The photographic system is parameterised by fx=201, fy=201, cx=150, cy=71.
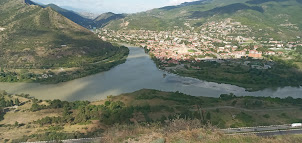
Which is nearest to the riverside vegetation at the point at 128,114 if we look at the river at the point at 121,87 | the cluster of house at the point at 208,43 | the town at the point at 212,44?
the river at the point at 121,87

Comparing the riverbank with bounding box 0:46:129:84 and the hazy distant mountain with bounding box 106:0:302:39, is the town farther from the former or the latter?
the riverbank with bounding box 0:46:129:84

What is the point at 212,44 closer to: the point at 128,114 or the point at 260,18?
the point at 260,18

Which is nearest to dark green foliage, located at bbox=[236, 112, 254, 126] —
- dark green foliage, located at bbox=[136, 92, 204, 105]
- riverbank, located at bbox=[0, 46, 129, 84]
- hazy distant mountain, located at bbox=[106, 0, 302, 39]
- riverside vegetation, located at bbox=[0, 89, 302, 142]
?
riverside vegetation, located at bbox=[0, 89, 302, 142]

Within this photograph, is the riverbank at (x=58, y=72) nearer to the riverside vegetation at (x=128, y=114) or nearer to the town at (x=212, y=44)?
the riverside vegetation at (x=128, y=114)

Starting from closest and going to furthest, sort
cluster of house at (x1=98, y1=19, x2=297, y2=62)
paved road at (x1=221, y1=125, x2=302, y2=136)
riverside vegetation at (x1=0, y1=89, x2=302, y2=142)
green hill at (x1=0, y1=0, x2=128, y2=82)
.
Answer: paved road at (x1=221, y1=125, x2=302, y2=136) → riverside vegetation at (x1=0, y1=89, x2=302, y2=142) → green hill at (x1=0, y1=0, x2=128, y2=82) → cluster of house at (x1=98, y1=19, x2=297, y2=62)

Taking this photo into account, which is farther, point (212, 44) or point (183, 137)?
point (212, 44)

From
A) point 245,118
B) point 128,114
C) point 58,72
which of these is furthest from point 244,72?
point 58,72

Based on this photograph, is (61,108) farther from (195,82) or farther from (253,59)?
(253,59)
